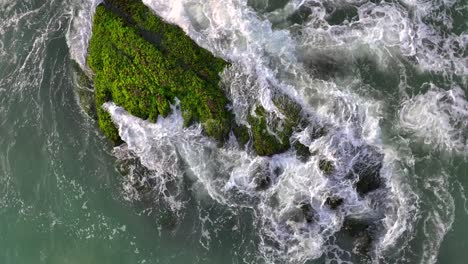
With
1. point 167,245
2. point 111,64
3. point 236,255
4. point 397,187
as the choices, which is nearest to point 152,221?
point 167,245

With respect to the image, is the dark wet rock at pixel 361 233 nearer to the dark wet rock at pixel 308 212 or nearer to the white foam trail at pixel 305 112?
the white foam trail at pixel 305 112

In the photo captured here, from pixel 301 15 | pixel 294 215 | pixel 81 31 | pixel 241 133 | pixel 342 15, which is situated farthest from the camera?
pixel 81 31

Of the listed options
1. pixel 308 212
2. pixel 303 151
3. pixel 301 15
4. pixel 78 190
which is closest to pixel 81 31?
pixel 78 190

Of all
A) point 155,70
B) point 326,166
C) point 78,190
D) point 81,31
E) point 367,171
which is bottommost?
point 78,190

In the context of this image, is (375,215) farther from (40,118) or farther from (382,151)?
(40,118)

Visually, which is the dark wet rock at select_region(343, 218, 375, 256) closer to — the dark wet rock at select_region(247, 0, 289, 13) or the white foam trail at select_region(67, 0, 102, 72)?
the dark wet rock at select_region(247, 0, 289, 13)

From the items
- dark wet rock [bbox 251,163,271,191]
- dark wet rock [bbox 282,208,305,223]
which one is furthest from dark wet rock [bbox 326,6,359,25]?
dark wet rock [bbox 282,208,305,223]

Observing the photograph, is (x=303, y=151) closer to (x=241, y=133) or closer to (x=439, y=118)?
(x=241, y=133)

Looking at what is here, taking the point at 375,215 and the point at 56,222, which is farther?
the point at 56,222
